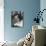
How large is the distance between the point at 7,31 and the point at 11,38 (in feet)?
1.02

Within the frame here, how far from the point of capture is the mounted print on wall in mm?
5099

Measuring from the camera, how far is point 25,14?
508 centimetres

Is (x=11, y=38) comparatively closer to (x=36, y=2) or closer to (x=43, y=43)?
(x=36, y=2)

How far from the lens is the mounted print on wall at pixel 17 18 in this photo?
201 inches

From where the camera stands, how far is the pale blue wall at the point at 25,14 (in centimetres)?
503

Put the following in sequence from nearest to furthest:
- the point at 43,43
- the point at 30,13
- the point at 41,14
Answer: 1. the point at 43,43
2. the point at 41,14
3. the point at 30,13

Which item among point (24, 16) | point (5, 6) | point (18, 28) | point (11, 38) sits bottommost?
point (11, 38)

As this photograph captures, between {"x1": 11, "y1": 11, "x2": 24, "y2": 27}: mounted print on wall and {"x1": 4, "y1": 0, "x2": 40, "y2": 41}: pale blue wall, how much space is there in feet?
0.37

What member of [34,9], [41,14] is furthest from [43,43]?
[34,9]

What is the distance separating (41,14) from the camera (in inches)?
186

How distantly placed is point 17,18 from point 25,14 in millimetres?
339

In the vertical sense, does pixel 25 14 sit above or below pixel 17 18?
above

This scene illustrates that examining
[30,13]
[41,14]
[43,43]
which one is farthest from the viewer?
[30,13]

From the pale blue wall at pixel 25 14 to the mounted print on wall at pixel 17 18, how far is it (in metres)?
0.11
